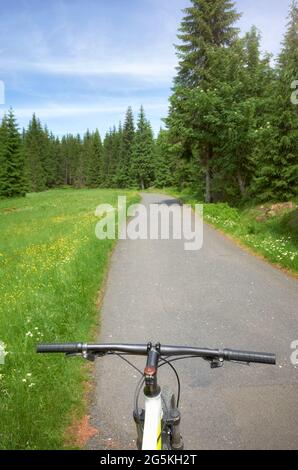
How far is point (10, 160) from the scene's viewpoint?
2373 inches

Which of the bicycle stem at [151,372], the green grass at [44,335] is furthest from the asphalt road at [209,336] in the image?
the bicycle stem at [151,372]

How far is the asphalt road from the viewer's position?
15.2 ft

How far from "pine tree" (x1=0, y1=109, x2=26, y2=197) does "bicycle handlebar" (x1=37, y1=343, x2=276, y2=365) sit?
61.1m

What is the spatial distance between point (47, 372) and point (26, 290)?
417 centimetres

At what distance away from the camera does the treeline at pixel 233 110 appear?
19.4 meters

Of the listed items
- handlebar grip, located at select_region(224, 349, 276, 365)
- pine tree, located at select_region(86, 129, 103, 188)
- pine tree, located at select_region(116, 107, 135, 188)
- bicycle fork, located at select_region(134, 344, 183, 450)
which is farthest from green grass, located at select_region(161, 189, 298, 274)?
pine tree, located at select_region(86, 129, 103, 188)

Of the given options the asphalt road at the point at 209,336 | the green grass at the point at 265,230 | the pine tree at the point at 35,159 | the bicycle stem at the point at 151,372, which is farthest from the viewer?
the pine tree at the point at 35,159

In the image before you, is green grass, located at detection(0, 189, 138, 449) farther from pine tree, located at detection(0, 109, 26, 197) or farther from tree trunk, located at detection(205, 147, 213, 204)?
pine tree, located at detection(0, 109, 26, 197)

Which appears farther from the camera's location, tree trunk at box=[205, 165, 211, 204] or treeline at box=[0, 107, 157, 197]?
treeline at box=[0, 107, 157, 197]

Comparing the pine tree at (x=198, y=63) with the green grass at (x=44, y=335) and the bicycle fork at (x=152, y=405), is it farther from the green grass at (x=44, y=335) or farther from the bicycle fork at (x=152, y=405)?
the bicycle fork at (x=152, y=405)

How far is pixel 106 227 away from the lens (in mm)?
19391

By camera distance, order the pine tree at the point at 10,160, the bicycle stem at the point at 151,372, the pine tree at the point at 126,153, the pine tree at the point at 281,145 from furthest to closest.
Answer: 1. the pine tree at the point at 126,153
2. the pine tree at the point at 10,160
3. the pine tree at the point at 281,145
4. the bicycle stem at the point at 151,372

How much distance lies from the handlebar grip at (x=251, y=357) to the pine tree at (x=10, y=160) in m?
61.7

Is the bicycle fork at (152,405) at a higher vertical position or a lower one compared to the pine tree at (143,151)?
lower
